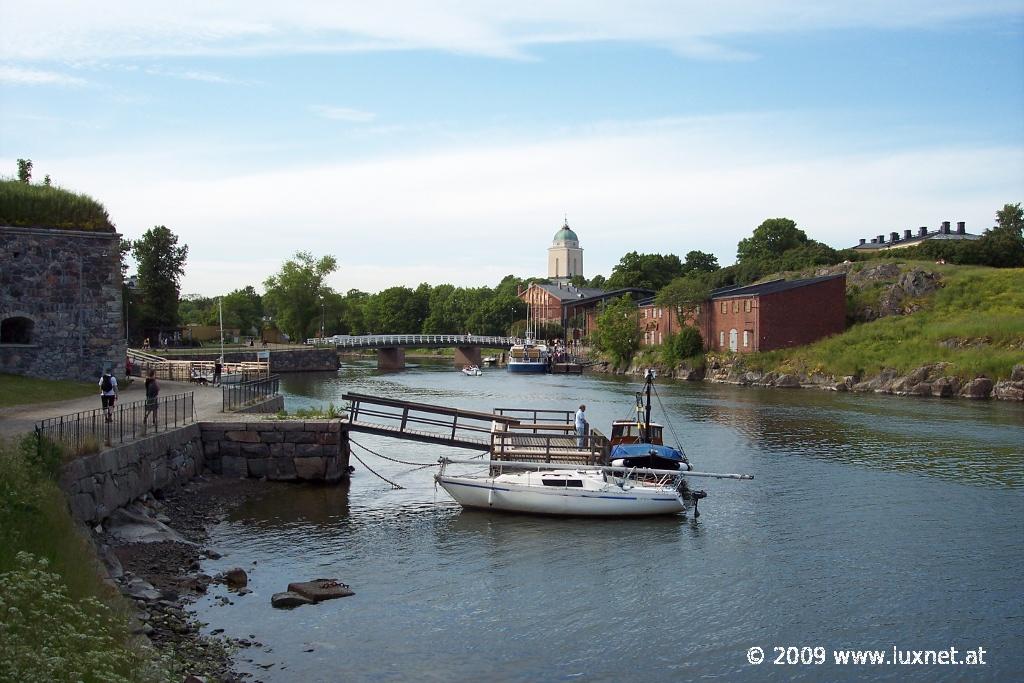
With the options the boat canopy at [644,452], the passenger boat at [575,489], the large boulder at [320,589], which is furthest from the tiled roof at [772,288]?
the large boulder at [320,589]

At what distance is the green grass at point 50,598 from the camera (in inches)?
416

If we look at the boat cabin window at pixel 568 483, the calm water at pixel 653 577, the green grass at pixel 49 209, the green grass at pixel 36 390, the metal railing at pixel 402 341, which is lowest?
the calm water at pixel 653 577

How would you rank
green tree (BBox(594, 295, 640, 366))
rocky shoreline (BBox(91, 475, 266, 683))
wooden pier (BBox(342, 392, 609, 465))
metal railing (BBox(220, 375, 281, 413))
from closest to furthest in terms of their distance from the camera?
1. rocky shoreline (BBox(91, 475, 266, 683))
2. wooden pier (BBox(342, 392, 609, 465))
3. metal railing (BBox(220, 375, 281, 413))
4. green tree (BBox(594, 295, 640, 366))

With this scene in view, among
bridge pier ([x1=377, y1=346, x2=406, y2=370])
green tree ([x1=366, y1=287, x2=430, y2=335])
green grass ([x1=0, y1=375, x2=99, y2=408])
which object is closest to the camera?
green grass ([x1=0, y1=375, x2=99, y2=408])

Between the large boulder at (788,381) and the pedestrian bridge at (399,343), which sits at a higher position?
the pedestrian bridge at (399,343)

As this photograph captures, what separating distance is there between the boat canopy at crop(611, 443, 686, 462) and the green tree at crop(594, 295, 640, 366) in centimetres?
8318

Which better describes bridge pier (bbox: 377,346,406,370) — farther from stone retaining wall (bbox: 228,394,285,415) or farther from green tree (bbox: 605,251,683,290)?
stone retaining wall (bbox: 228,394,285,415)

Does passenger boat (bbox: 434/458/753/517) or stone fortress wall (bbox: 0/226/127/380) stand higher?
stone fortress wall (bbox: 0/226/127/380)

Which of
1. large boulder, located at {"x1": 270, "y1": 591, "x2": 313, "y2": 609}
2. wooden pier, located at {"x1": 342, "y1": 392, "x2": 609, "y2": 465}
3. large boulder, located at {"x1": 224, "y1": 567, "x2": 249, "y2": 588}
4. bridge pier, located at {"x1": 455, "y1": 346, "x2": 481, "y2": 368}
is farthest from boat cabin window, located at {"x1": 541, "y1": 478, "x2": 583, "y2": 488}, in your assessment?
bridge pier, located at {"x1": 455, "y1": 346, "x2": 481, "y2": 368}

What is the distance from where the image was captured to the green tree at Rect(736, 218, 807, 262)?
489 feet

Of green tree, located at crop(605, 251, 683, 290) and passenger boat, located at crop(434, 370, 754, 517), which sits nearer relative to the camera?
passenger boat, located at crop(434, 370, 754, 517)

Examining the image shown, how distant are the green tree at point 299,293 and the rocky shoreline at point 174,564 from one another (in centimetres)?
11287

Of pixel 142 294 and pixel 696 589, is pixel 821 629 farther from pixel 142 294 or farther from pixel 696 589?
pixel 142 294

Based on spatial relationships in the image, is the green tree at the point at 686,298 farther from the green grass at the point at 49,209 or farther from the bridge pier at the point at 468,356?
the green grass at the point at 49,209
